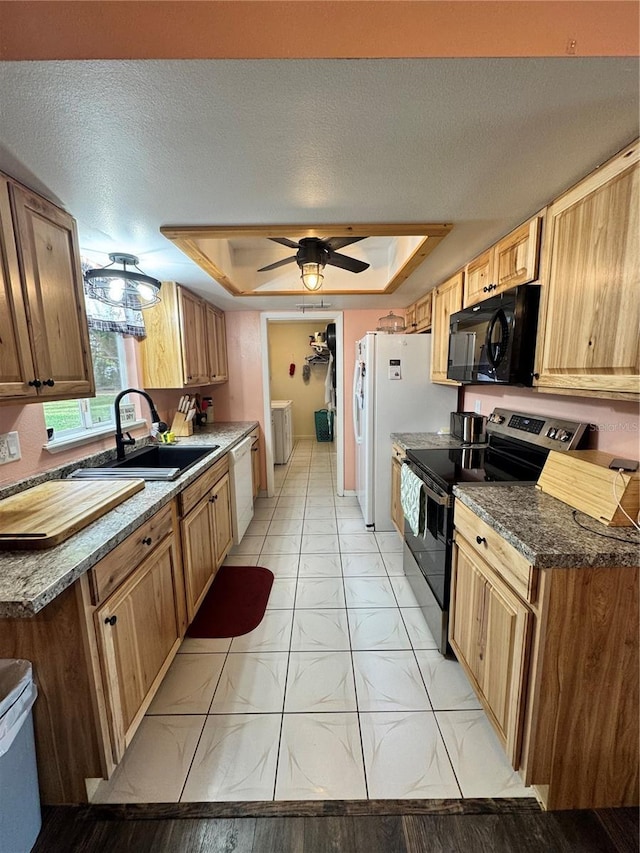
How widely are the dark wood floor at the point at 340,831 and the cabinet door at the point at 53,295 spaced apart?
1.50m

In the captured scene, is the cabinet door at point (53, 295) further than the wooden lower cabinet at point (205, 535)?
No

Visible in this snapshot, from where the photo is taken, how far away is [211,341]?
316 centimetres

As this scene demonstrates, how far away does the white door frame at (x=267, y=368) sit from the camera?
11.5 ft

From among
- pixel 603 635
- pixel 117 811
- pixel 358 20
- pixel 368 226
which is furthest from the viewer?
pixel 368 226

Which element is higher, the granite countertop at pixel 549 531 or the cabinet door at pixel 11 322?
the cabinet door at pixel 11 322

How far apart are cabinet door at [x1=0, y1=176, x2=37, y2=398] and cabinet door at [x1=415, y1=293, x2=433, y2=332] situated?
8.42 ft

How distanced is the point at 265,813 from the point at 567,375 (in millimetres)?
1878

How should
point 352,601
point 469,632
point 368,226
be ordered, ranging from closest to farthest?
point 469,632 → point 368,226 → point 352,601

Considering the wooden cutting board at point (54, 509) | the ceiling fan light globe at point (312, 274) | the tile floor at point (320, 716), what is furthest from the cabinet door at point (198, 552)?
the ceiling fan light globe at point (312, 274)

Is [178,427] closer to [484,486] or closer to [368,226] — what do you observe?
[368,226]

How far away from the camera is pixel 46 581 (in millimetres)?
862

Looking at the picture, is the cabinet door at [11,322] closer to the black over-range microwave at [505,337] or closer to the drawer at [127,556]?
the drawer at [127,556]

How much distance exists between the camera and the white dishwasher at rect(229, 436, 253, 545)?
2.58 metres

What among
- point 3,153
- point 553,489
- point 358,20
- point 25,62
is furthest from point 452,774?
point 3,153
